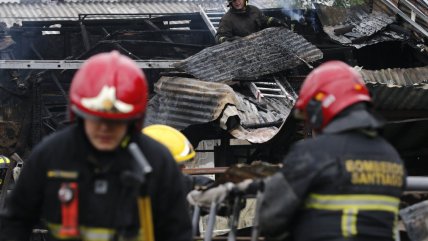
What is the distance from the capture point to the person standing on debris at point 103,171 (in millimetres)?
3260

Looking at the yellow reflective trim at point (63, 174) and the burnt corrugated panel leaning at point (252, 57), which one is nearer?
the yellow reflective trim at point (63, 174)

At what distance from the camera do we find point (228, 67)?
36.6 ft

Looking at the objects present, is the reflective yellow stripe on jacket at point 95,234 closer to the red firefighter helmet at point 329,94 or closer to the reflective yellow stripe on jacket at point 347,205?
the reflective yellow stripe on jacket at point 347,205

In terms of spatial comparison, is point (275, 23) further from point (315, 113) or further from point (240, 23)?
point (315, 113)

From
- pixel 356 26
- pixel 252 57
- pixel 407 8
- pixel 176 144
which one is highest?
pixel 407 8

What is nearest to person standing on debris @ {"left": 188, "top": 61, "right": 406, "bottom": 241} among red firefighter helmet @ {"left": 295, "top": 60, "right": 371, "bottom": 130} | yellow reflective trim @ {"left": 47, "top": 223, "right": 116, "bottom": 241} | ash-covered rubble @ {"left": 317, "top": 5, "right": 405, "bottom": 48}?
red firefighter helmet @ {"left": 295, "top": 60, "right": 371, "bottom": 130}

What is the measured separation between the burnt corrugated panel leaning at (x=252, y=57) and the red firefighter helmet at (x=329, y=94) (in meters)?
7.05

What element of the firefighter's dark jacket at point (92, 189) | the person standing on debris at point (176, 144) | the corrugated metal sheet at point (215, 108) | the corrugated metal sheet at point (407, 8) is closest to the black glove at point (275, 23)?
the corrugated metal sheet at point (215, 108)

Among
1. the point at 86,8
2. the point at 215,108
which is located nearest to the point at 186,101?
the point at 215,108

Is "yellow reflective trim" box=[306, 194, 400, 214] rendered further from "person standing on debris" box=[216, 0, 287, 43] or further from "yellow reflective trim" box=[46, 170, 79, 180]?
"person standing on debris" box=[216, 0, 287, 43]

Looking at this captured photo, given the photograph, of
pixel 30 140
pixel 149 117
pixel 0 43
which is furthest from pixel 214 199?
pixel 0 43

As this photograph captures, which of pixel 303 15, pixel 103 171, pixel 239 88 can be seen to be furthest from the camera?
pixel 303 15

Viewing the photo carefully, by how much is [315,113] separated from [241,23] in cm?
856

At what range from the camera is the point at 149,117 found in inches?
431
